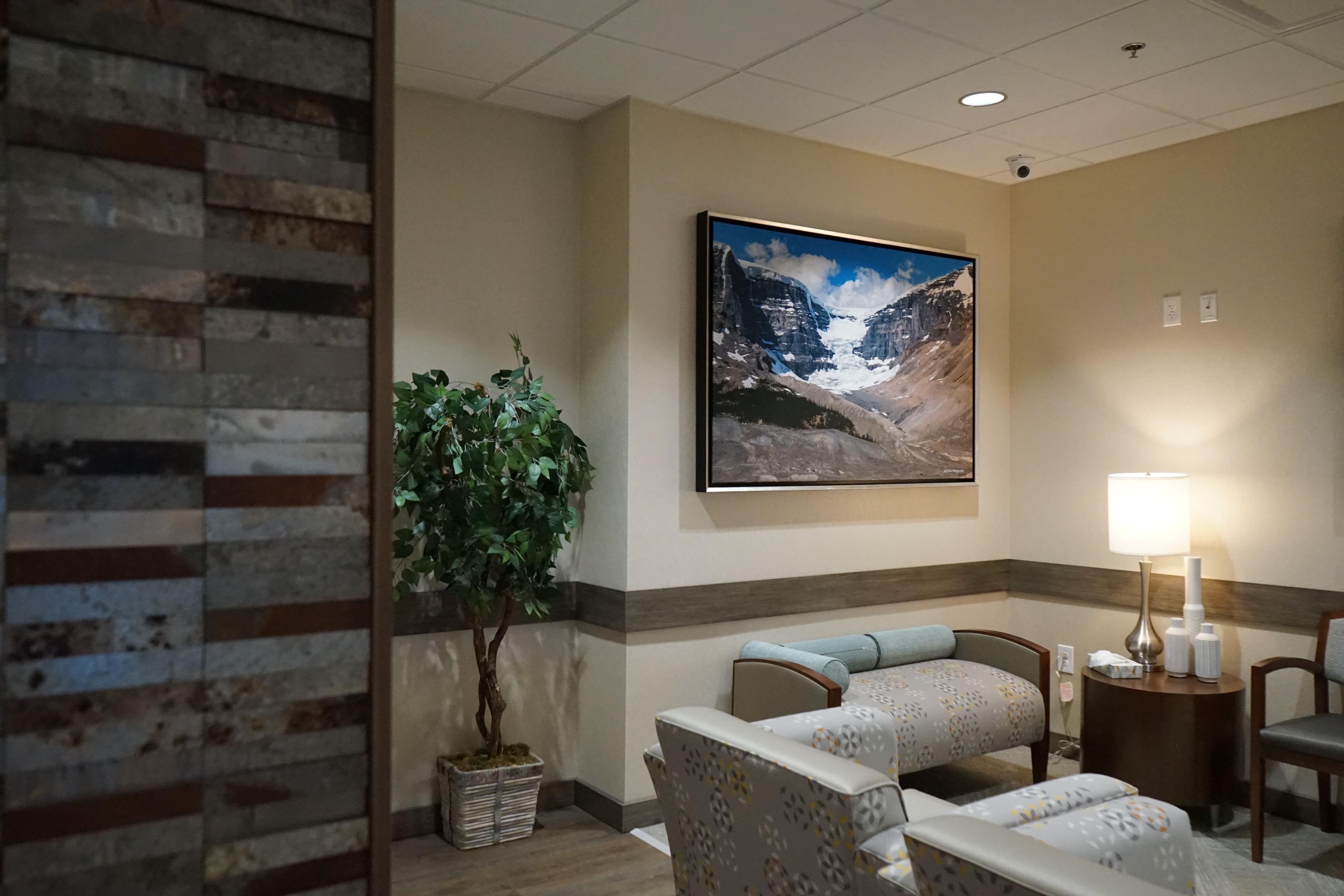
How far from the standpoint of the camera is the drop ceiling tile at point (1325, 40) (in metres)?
3.13

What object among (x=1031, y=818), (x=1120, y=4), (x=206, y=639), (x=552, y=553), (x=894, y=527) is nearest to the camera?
(x=206, y=639)

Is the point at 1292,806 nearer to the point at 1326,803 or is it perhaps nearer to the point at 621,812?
the point at 1326,803

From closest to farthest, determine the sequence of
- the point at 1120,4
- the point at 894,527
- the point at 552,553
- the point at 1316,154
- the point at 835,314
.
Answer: the point at 1120,4 < the point at 552,553 < the point at 1316,154 < the point at 835,314 < the point at 894,527

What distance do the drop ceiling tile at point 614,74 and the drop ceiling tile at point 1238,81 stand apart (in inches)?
62.2

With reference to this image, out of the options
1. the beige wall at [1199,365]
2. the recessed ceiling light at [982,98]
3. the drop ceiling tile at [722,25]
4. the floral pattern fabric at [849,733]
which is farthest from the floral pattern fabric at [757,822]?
the beige wall at [1199,365]

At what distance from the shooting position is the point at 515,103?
391 centimetres

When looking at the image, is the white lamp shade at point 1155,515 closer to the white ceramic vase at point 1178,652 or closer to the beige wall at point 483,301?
the white ceramic vase at point 1178,652

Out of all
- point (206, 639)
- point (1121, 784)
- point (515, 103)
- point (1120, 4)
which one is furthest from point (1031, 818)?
point (515, 103)

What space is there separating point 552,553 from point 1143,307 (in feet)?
9.34

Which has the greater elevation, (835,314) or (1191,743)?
(835,314)

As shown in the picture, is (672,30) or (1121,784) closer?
(1121,784)

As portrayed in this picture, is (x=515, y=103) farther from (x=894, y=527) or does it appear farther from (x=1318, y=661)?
(x=1318, y=661)

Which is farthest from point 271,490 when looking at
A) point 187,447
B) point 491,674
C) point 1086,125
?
point 1086,125

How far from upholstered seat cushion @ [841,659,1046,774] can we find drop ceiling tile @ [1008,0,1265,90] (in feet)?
7.57
